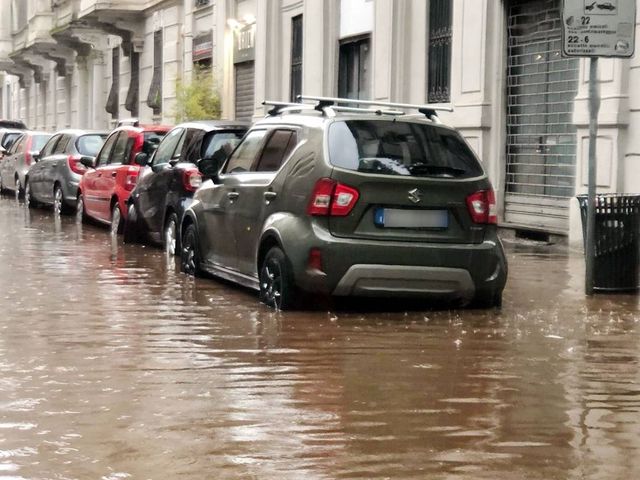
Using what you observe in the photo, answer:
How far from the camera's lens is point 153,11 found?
37188mm

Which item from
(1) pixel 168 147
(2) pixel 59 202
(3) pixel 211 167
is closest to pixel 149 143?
(1) pixel 168 147

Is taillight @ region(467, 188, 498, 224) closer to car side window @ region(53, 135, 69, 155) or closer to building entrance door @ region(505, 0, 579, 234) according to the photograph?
building entrance door @ region(505, 0, 579, 234)

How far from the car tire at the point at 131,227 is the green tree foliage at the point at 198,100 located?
13645 mm

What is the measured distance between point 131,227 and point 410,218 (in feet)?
24.3

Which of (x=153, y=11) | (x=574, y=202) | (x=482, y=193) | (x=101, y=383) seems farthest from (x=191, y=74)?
(x=101, y=383)

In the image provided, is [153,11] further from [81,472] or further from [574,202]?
[81,472]

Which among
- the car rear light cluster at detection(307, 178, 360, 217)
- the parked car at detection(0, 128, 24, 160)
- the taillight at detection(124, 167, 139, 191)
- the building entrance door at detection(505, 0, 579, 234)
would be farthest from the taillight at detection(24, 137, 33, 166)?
the car rear light cluster at detection(307, 178, 360, 217)

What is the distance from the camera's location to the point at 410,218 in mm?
9703

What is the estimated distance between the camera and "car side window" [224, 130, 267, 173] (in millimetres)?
11164

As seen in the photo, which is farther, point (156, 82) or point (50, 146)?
point (156, 82)

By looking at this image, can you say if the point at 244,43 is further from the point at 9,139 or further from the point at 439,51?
the point at 439,51

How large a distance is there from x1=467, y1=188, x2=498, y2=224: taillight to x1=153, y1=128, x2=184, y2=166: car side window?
19.4ft

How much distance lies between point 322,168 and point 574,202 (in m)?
6.87

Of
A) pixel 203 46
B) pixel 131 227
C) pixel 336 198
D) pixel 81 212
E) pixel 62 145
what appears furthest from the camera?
pixel 203 46
